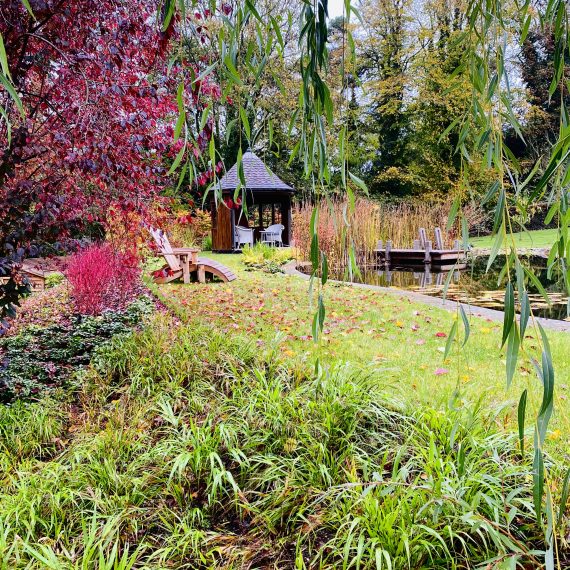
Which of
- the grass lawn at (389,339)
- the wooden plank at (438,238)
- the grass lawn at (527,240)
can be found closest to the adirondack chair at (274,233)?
the wooden plank at (438,238)

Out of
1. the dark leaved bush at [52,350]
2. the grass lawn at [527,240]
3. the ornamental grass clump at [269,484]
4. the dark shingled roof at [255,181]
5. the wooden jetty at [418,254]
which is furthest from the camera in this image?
the dark shingled roof at [255,181]

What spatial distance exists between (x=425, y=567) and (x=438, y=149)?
2000 cm

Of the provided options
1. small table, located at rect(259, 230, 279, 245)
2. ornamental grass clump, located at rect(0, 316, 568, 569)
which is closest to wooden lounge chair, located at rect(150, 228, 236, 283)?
ornamental grass clump, located at rect(0, 316, 568, 569)

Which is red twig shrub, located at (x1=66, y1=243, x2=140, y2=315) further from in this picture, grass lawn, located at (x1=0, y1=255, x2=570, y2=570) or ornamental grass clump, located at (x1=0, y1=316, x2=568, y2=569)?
ornamental grass clump, located at (x1=0, y1=316, x2=568, y2=569)

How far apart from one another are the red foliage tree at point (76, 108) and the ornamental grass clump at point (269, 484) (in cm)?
104

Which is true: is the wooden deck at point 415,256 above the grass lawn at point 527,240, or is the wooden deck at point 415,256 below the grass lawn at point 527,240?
below

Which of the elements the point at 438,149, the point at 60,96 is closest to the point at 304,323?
the point at 60,96

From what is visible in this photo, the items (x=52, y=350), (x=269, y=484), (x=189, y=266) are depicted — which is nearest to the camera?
(x=269, y=484)

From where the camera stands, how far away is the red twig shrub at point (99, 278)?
440 cm

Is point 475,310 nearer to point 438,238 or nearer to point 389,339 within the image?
point 389,339

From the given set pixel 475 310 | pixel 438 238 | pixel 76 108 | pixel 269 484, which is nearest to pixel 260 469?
pixel 269 484

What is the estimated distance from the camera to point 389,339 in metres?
4.04

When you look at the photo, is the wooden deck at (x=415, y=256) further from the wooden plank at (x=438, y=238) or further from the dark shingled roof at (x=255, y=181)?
the dark shingled roof at (x=255, y=181)

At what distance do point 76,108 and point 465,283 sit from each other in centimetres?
318
